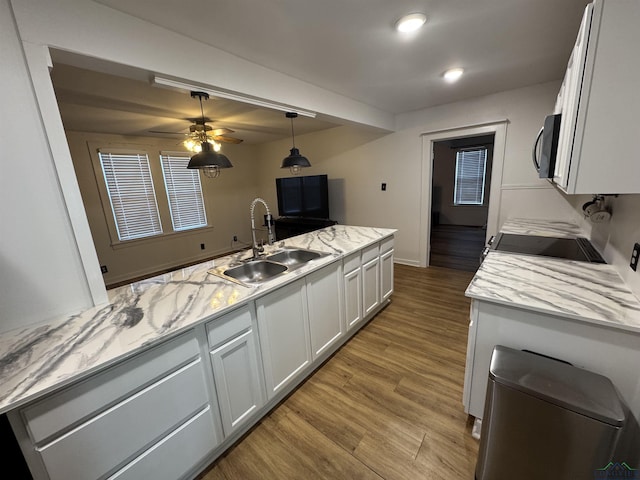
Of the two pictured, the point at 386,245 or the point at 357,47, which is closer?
the point at 357,47

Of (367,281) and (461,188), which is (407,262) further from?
(461,188)

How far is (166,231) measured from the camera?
481 cm

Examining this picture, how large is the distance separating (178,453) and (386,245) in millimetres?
2254

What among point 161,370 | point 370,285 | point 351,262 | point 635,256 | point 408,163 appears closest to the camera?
point 161,370

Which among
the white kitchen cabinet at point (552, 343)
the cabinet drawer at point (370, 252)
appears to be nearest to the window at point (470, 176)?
the cabinet drawer at point (370, 252)

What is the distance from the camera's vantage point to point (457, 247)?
5188 millimetres

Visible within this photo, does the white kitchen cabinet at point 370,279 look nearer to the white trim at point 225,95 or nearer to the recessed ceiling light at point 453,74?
the white trim at point 225,95

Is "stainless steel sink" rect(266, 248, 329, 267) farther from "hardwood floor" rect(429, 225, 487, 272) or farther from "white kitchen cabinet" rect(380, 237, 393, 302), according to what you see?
"hardwood floor" rect(429, 225, 487, 272)

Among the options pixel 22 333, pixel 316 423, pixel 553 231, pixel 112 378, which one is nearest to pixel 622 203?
pixel 553 231

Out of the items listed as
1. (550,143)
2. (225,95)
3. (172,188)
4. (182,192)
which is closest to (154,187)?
(172,188)

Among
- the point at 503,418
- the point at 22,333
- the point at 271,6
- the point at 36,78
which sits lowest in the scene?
the point at 503,418

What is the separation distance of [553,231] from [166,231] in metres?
5.66

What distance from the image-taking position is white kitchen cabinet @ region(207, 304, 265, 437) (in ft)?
4.31

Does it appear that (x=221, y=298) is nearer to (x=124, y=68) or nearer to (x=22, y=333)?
(x=22, y=333)
